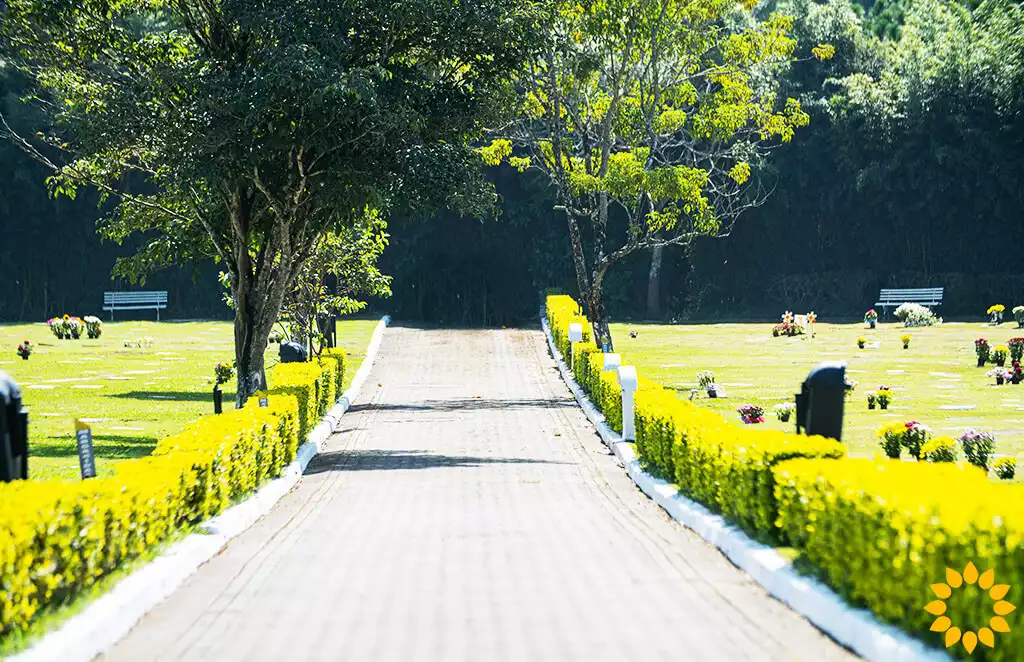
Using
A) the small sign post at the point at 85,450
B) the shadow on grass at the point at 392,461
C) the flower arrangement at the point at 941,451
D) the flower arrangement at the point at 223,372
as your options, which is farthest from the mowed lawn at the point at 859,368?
the small sign post at the point at 85,450

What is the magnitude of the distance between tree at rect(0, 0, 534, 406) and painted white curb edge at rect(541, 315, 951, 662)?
25.1ft

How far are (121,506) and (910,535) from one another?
5.40m

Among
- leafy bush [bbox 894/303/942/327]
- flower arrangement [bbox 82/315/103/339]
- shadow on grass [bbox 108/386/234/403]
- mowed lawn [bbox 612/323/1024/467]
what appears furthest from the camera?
leafy bush [bbox 894/303/942/327]

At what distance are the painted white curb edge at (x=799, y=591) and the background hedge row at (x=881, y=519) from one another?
10 centimetres

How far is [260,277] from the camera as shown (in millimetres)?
23188

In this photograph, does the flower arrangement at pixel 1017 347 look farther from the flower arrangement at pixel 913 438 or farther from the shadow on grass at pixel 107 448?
the shadow on grass at pixel 107 448

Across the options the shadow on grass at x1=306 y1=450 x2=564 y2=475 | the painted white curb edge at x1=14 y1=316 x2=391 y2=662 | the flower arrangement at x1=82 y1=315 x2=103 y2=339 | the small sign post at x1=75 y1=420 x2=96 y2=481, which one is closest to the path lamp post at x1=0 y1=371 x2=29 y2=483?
the small sign post at x1=75 y1=420 x2=96 y2=481

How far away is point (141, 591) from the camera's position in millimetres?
8555

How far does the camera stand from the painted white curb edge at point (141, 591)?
7012 millimetres

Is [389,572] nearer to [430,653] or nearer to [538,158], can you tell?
[430,653]

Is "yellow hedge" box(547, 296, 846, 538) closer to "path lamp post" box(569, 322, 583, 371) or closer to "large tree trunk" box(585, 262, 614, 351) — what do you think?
"path lamp post" box(569, 322, 583, 371)

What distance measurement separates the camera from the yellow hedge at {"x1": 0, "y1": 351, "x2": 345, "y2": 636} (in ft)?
23.2

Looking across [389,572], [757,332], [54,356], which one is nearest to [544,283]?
[757,332]

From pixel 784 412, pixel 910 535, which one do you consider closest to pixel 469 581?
pixel 910 535
